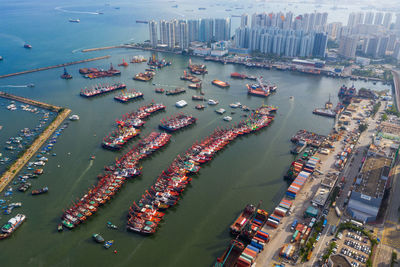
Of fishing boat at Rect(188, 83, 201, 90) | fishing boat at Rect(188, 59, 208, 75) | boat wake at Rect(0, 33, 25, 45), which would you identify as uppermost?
boat wake at Rect(0, 33, 25, 45)

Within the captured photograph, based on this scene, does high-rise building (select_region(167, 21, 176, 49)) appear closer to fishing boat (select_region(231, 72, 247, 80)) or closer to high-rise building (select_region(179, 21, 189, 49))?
high-rise building (select_region(179, 21, 189, 49))

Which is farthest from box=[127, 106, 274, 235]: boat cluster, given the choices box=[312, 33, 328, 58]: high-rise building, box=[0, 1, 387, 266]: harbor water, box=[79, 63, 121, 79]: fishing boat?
box=[312, 33, 328, 58]: high-rise building

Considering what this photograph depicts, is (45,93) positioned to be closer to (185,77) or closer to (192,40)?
(185,77)

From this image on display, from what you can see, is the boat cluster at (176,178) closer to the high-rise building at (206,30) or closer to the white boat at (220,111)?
the white boat at (220,111)

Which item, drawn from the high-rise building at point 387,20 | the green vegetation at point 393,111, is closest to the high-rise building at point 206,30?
the green vegetation at point 393,111

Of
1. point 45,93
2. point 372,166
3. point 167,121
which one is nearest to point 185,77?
point 167,121

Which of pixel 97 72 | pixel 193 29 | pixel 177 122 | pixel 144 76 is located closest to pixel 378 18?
pixel 193 29
